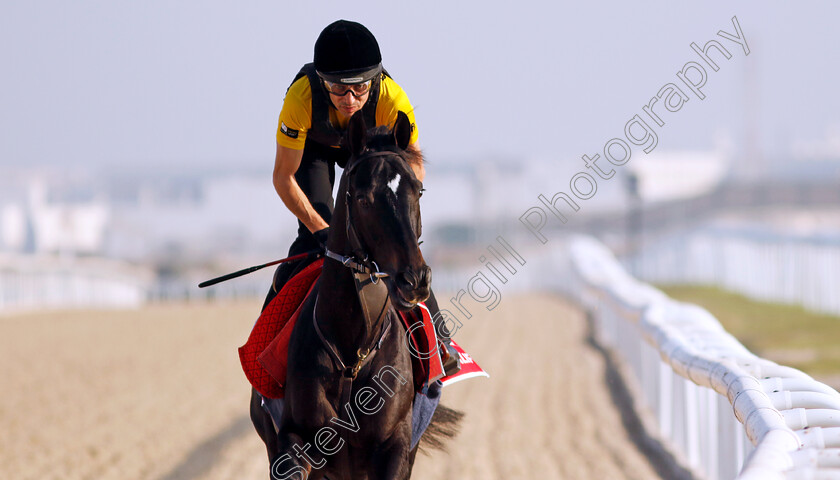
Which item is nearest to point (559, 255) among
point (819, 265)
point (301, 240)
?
point (819, 265)

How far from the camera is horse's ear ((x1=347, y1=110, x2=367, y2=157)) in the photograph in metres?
3.23

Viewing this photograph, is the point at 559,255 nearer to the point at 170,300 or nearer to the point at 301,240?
the point at 170,300

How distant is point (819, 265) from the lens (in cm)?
1370

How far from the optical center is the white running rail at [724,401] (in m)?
2.41

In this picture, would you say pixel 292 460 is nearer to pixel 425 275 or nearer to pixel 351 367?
pixel 351 367

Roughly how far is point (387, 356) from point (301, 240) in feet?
2.63

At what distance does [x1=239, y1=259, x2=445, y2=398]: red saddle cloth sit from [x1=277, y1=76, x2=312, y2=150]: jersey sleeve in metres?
0.52

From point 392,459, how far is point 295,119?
52.5 inches

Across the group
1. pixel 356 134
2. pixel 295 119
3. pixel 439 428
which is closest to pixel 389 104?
pixel 295 119

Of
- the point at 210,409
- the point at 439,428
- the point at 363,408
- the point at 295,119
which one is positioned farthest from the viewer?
the point at 210,409

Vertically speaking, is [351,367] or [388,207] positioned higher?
[388,207]

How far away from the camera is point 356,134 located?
10.7 feet

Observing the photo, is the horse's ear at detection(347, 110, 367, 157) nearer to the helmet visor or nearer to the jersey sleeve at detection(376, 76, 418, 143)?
the helmet visor

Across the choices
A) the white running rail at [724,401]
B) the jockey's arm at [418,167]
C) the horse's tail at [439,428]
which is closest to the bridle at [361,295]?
the jockey's arm at [418,167]
